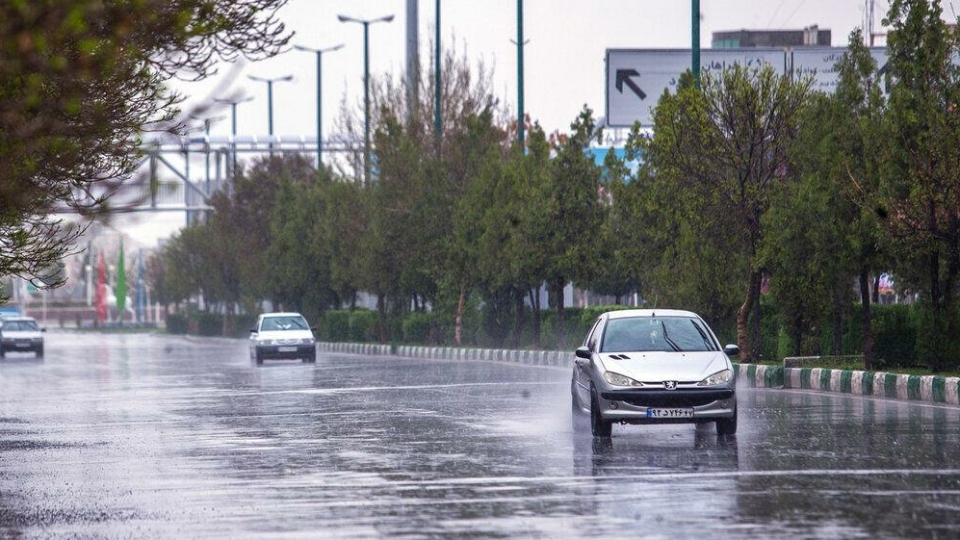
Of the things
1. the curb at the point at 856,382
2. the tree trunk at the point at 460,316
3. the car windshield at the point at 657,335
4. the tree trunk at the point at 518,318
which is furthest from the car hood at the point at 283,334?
the car windshield at the point at 657,335

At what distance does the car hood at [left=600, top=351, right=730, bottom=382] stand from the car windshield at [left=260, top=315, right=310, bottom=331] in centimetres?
3050

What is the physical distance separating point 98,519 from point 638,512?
12.2 feet

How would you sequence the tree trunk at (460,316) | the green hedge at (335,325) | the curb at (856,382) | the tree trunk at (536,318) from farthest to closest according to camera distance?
the green hedge at (335,325)
the tree trunk at (460,316)
the tree trunk at (536,318)
the curb at (856,382)

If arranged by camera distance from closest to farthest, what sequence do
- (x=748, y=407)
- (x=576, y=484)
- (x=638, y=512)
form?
1. (x=638, y=512)
2. (x=576, y=484)
3. (x=748, y=407)

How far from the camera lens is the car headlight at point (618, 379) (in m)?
18.1

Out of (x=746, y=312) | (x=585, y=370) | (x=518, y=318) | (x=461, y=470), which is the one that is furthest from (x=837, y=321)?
(x=461, y=470)

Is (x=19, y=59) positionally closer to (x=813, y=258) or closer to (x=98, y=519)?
(x=98, y=519)

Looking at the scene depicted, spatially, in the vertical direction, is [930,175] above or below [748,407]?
above

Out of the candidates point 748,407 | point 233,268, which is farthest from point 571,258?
point 233,268

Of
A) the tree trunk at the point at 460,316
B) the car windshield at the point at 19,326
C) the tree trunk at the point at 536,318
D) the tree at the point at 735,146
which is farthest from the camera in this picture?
the car windshield at the point at 19,326

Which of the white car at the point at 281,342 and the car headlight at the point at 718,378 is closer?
the car headlight at the point at 718,378

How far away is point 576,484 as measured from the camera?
14.0 meters

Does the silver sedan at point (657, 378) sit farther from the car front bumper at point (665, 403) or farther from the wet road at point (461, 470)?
the wet road at point (461, 470)

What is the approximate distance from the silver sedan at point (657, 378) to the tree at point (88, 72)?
545cm
